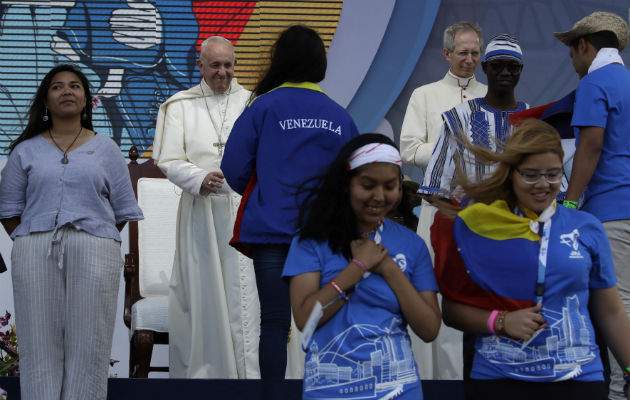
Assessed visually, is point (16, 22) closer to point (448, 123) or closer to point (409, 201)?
point (448, 123)

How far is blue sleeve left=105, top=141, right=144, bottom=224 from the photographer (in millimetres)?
4203

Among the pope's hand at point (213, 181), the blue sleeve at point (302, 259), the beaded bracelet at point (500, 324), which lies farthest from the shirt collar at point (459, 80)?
the beaded bracelet at point (500, 324)

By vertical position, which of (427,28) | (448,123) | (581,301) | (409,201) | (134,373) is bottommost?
(134,373)

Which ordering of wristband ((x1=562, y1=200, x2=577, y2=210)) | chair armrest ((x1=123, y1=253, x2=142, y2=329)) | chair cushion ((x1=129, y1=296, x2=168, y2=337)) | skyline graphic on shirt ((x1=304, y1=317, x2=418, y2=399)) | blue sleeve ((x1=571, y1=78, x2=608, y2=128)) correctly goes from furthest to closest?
chair armrest ((x1=123, y1=253, x2=142, y2=329)), chair cushion ((x1=129, y1=296, x2=168, y2=337)), blue sleeve ((x1=571, y1=78, x2=608, y2=128)), wristband ((x1=562, y1=200, x2=577, y2=210)), skyline graphic on shirt ((x1=304, y1=317, x2=418, y2=399))

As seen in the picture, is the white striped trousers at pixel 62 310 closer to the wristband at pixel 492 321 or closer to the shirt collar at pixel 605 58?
the wristband at pixel 492 321

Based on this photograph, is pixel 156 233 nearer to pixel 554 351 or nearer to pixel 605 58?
pixel 605 58

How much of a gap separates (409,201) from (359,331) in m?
0.64

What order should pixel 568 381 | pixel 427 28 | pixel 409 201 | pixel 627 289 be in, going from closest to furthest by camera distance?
pixel 568 381
pixel 409 201
pixel 627 289
pixel 427 28

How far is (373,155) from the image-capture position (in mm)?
2818

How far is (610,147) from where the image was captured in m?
3.72

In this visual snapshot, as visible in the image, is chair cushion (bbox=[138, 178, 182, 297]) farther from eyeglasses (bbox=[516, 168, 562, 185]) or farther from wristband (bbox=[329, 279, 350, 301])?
eyeglasses (bbox=[516, 168, 562, 185])

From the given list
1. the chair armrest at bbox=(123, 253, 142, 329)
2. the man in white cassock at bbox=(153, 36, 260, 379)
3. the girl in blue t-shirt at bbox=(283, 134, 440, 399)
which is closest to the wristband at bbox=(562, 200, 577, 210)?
the girl in blue t-shirt at bbox=(283, 134, 440, 399)

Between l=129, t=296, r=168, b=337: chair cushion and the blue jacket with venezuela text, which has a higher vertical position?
the blue jacket with venezuela text

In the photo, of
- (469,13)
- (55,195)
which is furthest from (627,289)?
(469,13)
